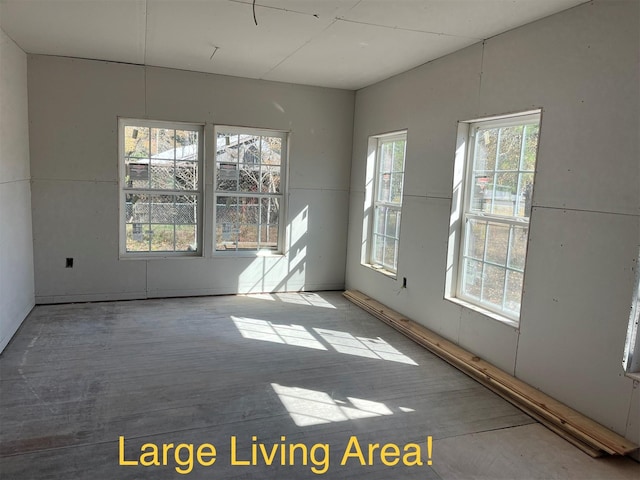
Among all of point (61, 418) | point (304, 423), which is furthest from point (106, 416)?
point (304, 423)

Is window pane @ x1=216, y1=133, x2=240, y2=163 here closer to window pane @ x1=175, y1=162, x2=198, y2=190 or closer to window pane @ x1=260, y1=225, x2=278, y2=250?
window pane @ x1=175, y1=162, x2=198, y2=190

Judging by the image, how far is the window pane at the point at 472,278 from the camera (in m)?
3.91

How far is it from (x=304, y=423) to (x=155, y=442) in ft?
2.83

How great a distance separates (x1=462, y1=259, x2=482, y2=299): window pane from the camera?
391cm

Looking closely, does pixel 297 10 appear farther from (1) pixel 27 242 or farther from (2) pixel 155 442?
(1) pixel 27 242

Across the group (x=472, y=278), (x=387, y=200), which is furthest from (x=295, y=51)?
(x=472, y=278)

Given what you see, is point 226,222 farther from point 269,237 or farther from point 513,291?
point 513,291

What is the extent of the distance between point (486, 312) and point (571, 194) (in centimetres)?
123

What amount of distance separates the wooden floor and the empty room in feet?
0.06

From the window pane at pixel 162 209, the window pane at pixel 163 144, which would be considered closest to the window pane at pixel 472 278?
the window pane at pixel 162 209

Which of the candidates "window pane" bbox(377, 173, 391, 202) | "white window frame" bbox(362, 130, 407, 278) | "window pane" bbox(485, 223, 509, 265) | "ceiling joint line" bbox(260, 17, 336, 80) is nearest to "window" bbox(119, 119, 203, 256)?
"ceiling joint line" bbox(260, 17, 336, 80)

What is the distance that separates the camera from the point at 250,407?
2918 millimetres

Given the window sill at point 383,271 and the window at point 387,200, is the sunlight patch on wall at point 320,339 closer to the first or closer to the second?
the window sill at point 383,271

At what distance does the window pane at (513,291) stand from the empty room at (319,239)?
2 cm
